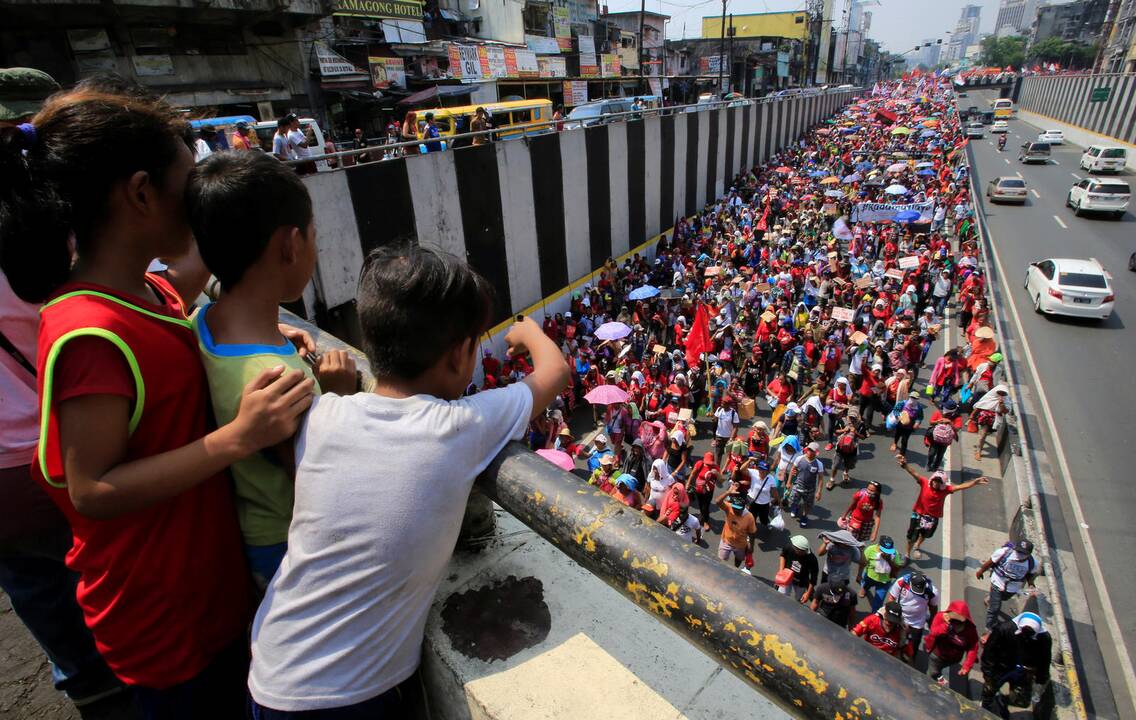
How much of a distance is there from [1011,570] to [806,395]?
5.00 metres

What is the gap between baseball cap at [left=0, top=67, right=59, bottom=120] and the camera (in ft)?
6.16

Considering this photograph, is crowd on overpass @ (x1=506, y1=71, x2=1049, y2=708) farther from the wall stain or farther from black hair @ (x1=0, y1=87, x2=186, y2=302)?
black hair @ (x1=0, y1=87, x2=186, y2=302)

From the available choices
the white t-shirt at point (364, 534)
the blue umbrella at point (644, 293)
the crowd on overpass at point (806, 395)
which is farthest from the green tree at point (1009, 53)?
the white t-shirt at point (364, 534)

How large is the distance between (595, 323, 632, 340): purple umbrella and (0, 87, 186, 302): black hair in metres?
11.0

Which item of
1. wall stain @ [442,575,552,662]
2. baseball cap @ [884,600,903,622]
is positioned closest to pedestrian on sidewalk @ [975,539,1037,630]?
baseball cap @ [884,600,903,622]

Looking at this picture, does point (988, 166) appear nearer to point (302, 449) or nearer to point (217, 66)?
point (217, 66)

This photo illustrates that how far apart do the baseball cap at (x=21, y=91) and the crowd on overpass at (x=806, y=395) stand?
10.9ft

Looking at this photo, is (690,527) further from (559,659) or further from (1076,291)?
A: (1076,291)

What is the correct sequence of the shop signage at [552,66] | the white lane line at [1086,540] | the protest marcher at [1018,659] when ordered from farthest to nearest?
the shop signage at [552,66]
the white lane line at [1086,540]
the protest marcher at [1018,659]

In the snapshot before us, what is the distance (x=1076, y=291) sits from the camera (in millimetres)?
14148

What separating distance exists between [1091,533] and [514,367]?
30.2 ft

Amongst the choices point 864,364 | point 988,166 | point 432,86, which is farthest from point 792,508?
point 988,166

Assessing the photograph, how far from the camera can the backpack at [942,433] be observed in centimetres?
912

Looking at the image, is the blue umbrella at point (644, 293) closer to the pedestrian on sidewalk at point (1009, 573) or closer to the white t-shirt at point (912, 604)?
the pedestrian on sidewalk at point (1009, 573)
